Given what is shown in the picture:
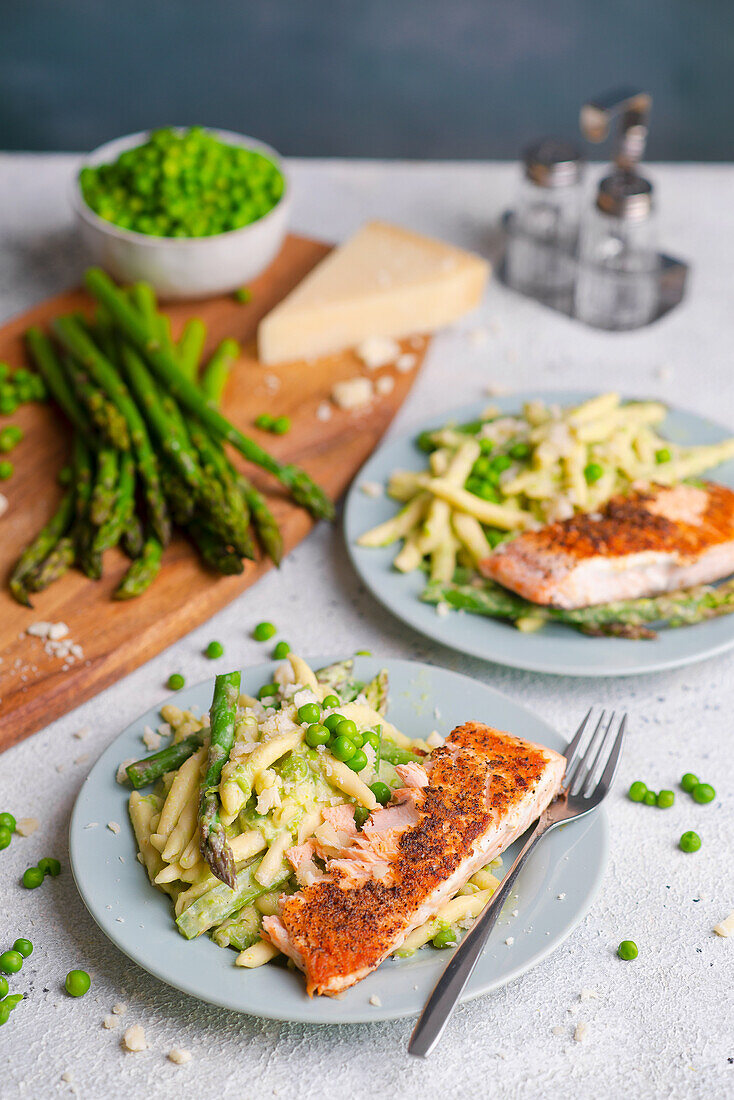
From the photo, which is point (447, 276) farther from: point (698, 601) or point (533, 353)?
point (698, 601)

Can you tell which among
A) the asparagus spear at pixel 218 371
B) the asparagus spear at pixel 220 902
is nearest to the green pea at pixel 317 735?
the asparagus spear at pixel 220 902

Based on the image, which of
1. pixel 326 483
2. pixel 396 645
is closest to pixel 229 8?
pixel 326 483

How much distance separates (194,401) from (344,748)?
2027 mm

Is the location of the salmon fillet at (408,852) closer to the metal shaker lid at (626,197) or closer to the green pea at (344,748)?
the green pea at (344,748)

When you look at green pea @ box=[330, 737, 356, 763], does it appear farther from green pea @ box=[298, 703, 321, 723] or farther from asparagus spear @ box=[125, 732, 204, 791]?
asparagus spear @ box=[125, 732, 204, 791]

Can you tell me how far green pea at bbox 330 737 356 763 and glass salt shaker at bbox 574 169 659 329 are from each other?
316 centimetres

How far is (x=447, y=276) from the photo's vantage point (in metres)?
5.03

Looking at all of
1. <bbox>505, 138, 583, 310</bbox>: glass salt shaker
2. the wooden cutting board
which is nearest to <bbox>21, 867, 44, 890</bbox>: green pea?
the wooden cutting board

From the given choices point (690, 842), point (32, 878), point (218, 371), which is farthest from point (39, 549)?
point (690, 842)

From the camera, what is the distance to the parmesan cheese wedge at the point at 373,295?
189 inches

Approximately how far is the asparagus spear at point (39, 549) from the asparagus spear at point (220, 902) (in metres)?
1.49

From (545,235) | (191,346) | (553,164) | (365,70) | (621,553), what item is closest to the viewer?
(621,553)

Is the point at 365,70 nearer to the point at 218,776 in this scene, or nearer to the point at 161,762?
the point at 161,762

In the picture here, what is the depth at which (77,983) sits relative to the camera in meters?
2.60
